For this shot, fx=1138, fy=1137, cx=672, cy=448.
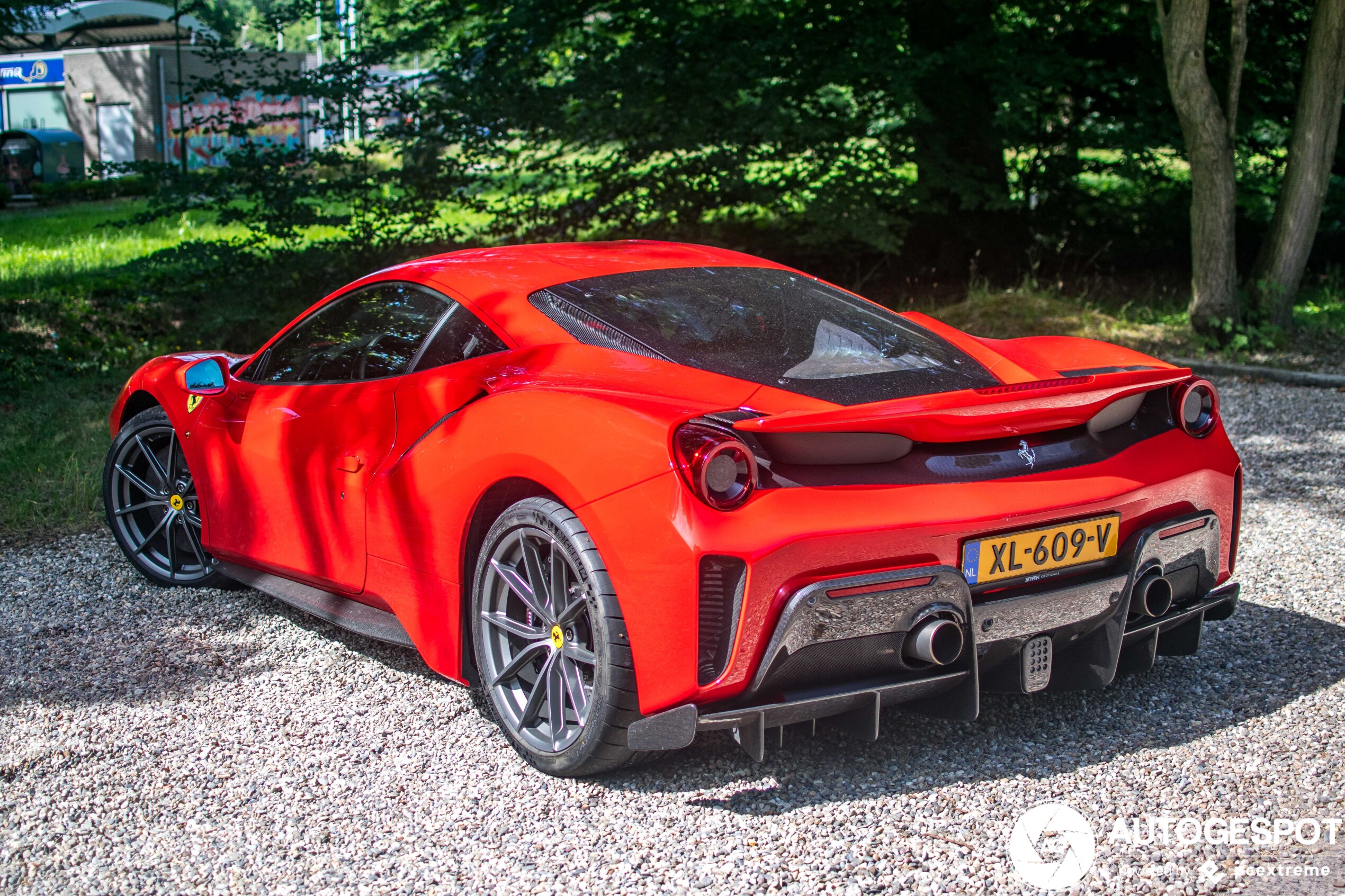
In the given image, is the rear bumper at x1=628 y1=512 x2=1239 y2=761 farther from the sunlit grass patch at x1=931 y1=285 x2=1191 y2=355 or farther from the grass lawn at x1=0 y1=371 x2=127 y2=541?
the sunlit grass patch at x1=931 y1=285 x2=1191 y2=355

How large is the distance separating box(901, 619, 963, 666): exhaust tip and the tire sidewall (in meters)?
0.67

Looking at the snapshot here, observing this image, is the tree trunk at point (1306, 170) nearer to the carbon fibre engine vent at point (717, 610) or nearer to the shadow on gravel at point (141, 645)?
the shadow on gravel at point (141, 645)

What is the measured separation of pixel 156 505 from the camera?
4.41 metres

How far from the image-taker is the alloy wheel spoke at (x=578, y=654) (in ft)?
8.82

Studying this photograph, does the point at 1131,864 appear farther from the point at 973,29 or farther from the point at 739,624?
the point at 973,29

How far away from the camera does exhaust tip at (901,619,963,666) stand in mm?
2477

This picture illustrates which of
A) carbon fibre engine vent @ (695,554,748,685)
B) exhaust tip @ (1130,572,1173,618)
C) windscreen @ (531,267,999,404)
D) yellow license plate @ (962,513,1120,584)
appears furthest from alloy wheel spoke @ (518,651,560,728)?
exhaust tip @ (1130,572,1173,618)

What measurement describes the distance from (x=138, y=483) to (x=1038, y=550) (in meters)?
3.46

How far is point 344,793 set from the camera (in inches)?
110

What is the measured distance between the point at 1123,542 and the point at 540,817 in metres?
1.55

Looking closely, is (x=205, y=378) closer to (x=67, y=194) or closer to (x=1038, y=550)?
(x=1038, y=550)

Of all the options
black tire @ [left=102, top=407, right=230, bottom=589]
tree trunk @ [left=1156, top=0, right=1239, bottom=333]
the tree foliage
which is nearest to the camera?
black tire @ [left=102, top=407, right=230, bottom=589]

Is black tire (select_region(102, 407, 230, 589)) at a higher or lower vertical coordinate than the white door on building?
lower

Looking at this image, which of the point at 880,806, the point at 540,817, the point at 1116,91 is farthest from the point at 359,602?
the point at 1116,91
